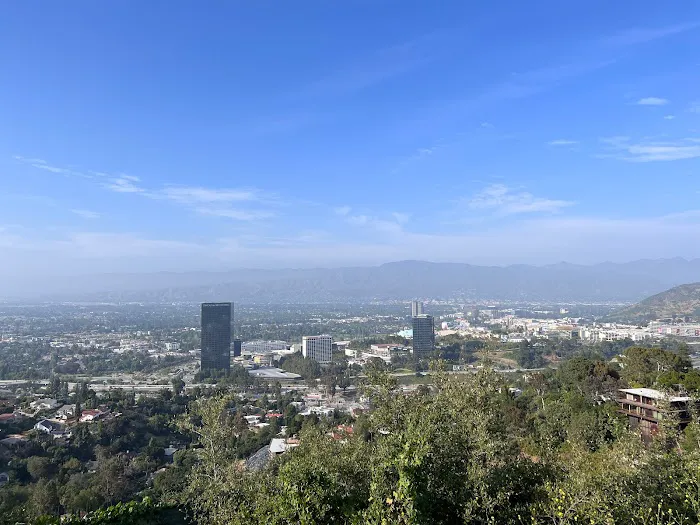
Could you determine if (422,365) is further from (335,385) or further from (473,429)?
(473,429)

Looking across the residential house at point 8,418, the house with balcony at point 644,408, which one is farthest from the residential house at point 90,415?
the house with balcony at point 644,408

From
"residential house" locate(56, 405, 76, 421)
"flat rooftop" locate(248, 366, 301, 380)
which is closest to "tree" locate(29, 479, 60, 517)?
"residential house" locate(56, 405, 76, 421)

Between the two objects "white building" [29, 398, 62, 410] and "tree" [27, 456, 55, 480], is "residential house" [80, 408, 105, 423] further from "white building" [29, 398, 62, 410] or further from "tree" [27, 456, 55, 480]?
"tree" [27, 456, 55, 480]

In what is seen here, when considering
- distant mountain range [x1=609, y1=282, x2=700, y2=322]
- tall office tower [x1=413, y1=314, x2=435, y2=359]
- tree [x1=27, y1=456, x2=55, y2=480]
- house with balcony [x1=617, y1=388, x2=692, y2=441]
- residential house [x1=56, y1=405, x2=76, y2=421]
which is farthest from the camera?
distant mountain range [x1=609, y1=282, x2=700, y2=322]

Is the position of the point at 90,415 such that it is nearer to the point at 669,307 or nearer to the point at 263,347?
the point at 263,347

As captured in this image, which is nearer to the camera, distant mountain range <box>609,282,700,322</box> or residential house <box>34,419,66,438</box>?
residential house <box>34,419,66,438</box>

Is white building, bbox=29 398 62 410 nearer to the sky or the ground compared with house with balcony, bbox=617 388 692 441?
nearer to the ground

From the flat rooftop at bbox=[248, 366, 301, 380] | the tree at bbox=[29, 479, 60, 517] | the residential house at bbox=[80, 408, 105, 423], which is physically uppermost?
the tree at bbox=[29, 479, 60, 517]

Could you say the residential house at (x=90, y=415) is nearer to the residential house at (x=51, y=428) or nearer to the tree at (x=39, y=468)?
the residential house at (x=51, y=428)
